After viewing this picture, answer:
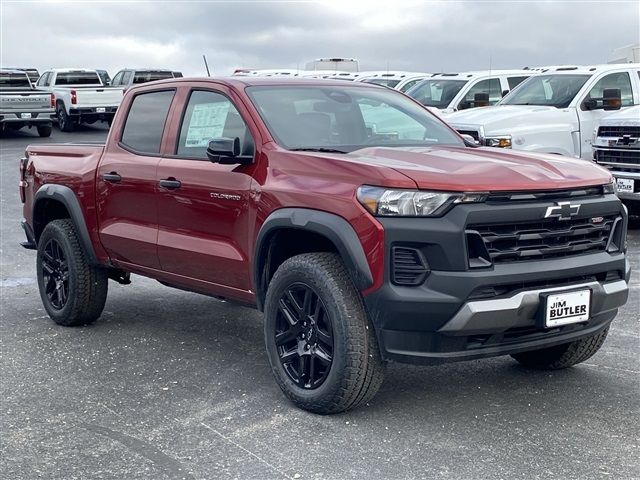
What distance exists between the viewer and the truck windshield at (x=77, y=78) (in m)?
30.4

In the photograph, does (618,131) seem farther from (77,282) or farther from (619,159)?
(77,282)

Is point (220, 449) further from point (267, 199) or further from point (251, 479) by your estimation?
point (267, 199)

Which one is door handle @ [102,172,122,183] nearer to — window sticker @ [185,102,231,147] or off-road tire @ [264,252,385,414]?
window sticker @ [185,102,231,147]

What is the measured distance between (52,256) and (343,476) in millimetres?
3869

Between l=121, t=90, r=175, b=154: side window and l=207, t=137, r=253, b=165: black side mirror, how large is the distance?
106cm

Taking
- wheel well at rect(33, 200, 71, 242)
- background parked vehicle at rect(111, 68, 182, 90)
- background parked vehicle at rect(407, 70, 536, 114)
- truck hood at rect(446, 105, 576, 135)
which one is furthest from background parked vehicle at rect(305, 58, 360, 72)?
wheel well at rect(33, 200, 71, 242)

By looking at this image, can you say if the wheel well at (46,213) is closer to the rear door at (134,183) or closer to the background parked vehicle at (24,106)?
the rear door at (134,183)

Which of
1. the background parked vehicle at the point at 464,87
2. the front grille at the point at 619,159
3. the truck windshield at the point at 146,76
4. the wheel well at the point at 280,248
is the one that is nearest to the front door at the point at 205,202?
the wheel well at the point at 280,248

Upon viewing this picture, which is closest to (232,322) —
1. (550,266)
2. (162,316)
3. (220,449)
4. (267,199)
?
(162,316)

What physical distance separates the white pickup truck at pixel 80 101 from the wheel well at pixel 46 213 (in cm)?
2044

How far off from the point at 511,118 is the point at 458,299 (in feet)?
25.5

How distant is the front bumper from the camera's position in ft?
14.6

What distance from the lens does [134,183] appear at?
635 cm

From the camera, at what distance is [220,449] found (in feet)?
14.9
